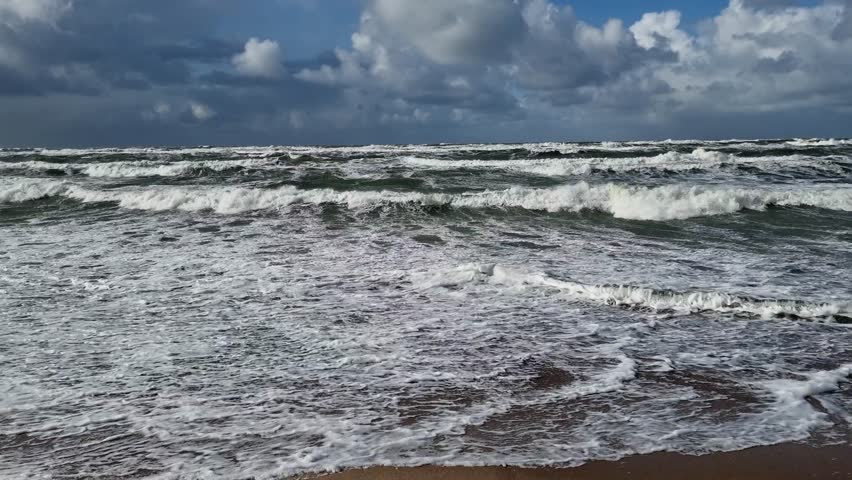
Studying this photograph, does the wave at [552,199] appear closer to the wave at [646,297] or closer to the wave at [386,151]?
the wave at [646,297]

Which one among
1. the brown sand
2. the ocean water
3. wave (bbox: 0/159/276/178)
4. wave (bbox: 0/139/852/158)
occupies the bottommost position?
the brown sand

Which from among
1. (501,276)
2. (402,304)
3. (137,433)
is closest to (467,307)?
(402,304)

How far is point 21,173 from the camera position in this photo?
79.6 feet

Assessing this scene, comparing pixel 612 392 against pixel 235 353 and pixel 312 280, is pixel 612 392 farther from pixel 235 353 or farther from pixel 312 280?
pixel 312 280

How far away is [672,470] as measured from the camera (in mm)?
2854

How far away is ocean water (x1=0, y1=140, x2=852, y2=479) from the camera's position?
3.17 m

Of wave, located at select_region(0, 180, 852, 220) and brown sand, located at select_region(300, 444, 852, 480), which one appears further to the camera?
wave, located at select_region(0, 180, 852, 220)

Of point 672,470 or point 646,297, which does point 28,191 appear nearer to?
point 646,297

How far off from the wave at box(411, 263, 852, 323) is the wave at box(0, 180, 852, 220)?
6421 millimetres

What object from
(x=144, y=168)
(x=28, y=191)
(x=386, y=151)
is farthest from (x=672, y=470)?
(x=386, y=151)

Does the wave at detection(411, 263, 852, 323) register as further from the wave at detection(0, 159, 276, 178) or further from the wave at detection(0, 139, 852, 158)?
the wave at detection(0, 139, 852, 158)

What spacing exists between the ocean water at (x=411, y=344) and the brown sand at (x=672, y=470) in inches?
3.7

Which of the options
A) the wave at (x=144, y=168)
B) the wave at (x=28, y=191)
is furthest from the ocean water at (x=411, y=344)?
the wave at (x=144, y=168)

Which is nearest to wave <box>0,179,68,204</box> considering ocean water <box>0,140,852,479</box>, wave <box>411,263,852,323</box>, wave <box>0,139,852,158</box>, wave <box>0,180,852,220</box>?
wave <box>0,180,852,220</box>
